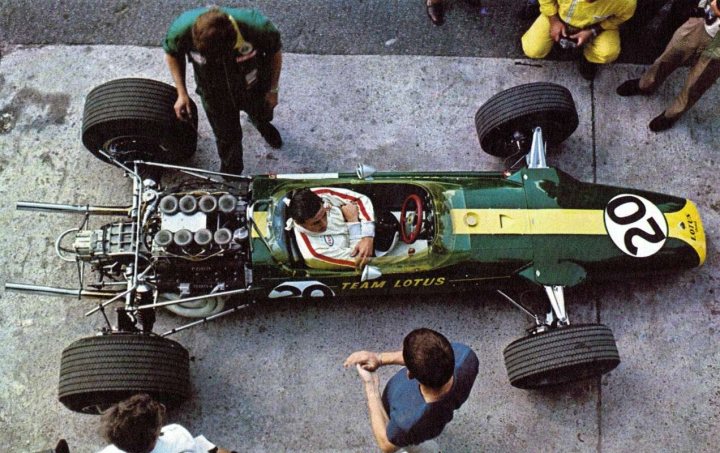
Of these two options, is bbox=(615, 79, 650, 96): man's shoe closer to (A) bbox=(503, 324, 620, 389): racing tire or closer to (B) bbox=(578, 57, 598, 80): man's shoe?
(B) bbox=(578, 57, 598, 80): man's shoe

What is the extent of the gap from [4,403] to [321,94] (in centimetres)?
327

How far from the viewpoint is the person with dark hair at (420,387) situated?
3150mm

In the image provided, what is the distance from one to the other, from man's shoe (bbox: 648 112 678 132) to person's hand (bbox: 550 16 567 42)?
40.8 inches

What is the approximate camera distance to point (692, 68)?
5156 mm

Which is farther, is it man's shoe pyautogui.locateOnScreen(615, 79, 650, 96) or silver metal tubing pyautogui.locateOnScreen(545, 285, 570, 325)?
man's shoe pyautogui.locateOnScreen(615, 79, 650, 96)

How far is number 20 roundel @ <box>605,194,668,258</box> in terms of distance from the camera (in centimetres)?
452

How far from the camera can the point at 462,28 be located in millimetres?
5957

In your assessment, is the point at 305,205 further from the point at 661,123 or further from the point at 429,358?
the point at 661,123

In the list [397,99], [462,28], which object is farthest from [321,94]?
[462,28]

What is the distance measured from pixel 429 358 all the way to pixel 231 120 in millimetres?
2198

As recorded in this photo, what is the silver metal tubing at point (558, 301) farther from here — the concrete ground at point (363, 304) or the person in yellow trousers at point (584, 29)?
the person in yellow trousers at point (584, 29)

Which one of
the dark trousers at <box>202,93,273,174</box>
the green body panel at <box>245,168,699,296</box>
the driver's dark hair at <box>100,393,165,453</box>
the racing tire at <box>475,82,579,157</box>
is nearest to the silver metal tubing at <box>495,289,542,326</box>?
the green body panel at <box>245,168,699,296</box>

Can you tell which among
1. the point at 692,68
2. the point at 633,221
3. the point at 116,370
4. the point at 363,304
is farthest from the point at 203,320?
the point at 692,68

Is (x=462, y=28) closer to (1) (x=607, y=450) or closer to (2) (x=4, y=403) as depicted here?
(1) (x=607, y=450)
